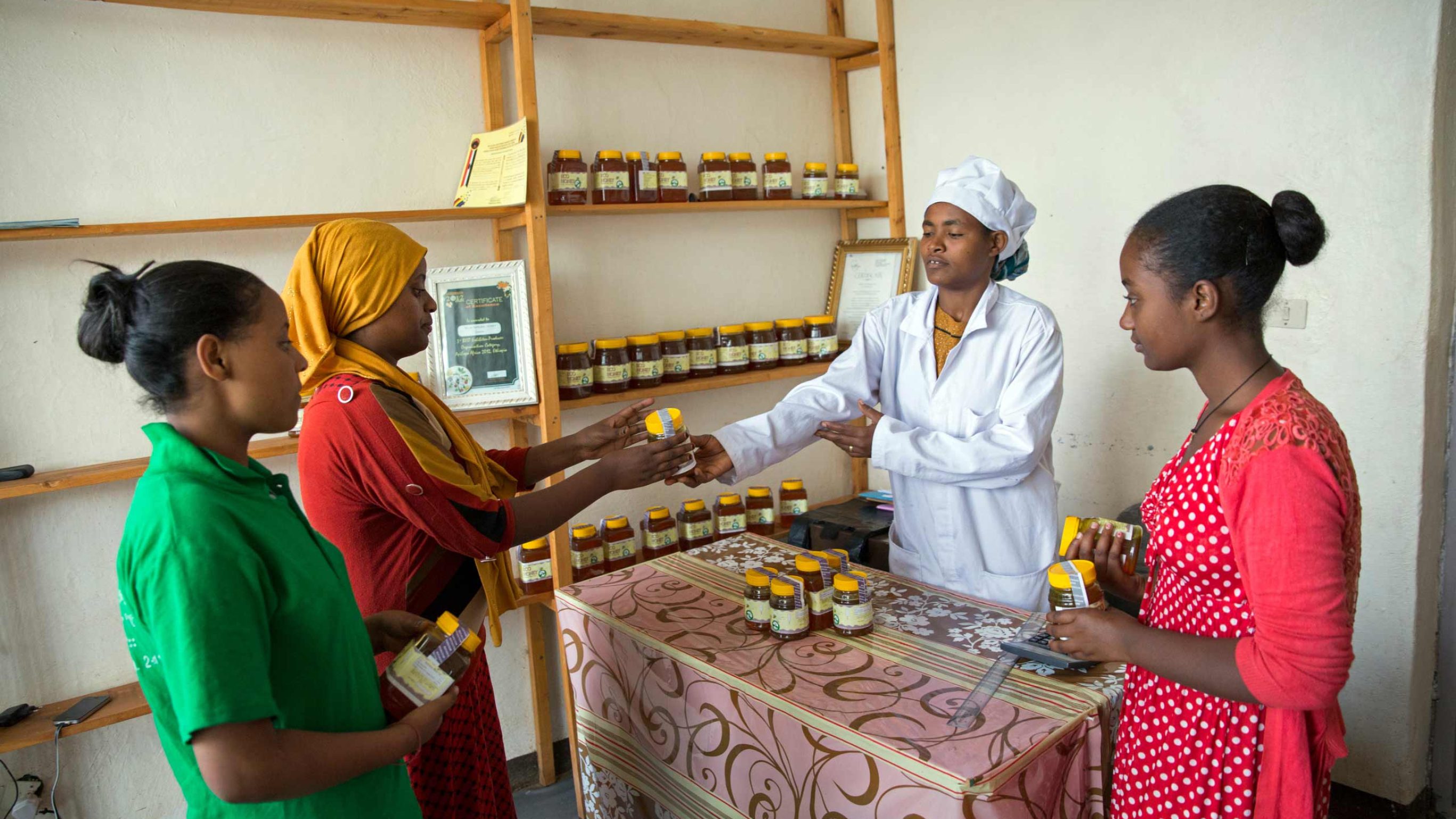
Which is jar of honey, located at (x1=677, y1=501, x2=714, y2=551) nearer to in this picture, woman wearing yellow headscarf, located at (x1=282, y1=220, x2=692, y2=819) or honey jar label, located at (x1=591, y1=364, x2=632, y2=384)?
honey jar label, located at (x1=591, y1=364, x2=632, y2=384)

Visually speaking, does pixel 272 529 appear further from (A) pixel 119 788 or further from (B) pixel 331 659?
(A) pixel 119 788

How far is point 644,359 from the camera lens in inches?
111

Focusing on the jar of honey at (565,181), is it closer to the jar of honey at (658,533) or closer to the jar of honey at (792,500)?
the jar of honey at (658,533)

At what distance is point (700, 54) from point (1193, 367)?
2332mm

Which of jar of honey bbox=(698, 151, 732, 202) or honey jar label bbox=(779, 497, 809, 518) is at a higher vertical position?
jar of honey bbox=(698, 151, 732, 202)

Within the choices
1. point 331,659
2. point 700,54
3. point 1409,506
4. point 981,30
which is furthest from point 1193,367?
point 700,54

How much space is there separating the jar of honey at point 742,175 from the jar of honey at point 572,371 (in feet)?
2.45

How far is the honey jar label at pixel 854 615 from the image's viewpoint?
1545 millimetres

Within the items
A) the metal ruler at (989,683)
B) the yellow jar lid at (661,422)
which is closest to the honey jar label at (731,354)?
the yellow jar lid at (661,422)

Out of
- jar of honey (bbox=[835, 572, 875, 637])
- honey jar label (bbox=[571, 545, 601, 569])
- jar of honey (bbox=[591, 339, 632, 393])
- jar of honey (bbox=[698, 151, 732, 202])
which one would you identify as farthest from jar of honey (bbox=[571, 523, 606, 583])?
jar of honey (bbox=[835, 572, 875, 637])

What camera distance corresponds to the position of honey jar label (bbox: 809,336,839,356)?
316 centimetres

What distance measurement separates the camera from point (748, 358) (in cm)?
308

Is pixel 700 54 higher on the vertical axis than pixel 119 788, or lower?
higher

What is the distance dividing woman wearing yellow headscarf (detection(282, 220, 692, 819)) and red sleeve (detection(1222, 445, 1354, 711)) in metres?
1.10
